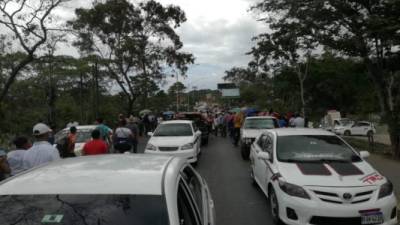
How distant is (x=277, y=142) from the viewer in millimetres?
8375

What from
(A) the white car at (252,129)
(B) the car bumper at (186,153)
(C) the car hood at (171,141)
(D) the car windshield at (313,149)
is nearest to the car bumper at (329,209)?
(D) the car windshield at (313,149)

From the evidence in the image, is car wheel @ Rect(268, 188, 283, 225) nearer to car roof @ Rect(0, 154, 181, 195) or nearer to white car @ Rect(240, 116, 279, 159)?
car roof @ Rect(0, 154, 181, 195)

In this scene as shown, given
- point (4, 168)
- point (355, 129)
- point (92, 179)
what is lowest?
point (355, 129)

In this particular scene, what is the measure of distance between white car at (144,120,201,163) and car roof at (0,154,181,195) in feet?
32.2

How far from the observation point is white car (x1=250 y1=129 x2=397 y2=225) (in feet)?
20.0

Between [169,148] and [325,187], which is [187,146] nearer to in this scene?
[169,148]

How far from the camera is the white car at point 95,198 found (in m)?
2.78

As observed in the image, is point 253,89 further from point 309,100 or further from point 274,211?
point 274,211

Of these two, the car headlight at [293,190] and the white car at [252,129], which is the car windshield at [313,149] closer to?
the car headlight at [293,190]

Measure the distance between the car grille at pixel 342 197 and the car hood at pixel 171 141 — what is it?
8064mm

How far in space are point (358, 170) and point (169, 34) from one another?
1091 inches

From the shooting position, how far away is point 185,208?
10.8 feet

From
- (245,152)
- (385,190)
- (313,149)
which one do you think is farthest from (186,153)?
(385,190)

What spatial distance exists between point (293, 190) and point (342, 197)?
71cm
